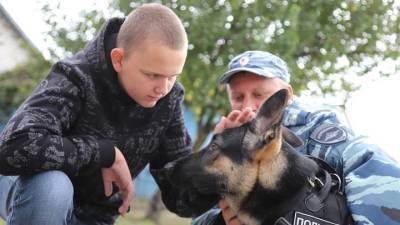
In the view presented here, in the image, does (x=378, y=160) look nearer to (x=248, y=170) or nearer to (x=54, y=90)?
(x=248, y=170)

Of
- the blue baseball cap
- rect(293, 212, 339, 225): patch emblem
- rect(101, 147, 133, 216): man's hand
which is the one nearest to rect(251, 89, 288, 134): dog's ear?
rect(293, 212, 339, 225): patch emblem

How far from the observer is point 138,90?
2.72 metres

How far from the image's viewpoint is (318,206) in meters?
2.69

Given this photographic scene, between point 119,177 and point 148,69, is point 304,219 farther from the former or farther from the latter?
point 148,69

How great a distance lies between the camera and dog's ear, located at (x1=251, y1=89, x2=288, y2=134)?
8.33 feet

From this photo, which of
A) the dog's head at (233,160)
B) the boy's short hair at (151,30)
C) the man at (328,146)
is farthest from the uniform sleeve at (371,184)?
the boy's short hair at (151,30)

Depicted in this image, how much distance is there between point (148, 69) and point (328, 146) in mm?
1132

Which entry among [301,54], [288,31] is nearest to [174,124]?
[288,31]

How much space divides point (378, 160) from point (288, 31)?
610 centimetres

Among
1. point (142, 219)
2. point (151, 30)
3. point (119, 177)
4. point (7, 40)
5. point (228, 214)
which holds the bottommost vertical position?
point (142, 219)

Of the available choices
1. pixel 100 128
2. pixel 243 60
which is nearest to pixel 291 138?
pixel 243 60

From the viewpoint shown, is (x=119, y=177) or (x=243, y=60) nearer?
(x=119, y=177)

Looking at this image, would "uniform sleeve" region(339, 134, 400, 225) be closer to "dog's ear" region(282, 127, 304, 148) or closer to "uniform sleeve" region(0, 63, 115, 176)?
"dog's ear" region(282, 127, 304, 148)

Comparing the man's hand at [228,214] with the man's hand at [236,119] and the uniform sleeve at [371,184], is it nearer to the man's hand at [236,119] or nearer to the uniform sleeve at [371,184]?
the man's hand at [236,119]
